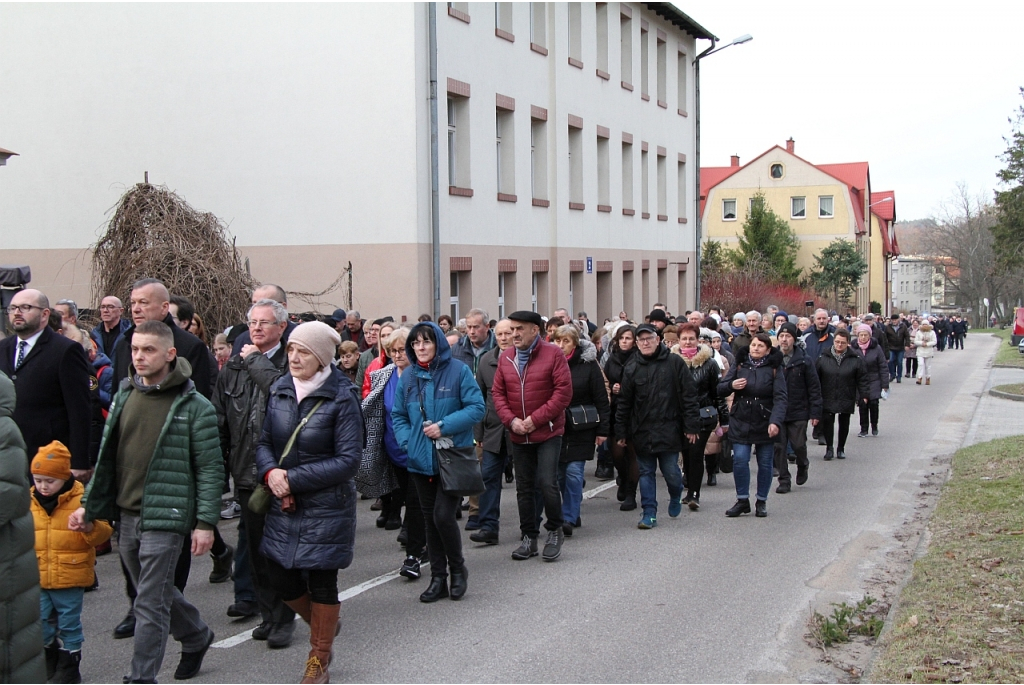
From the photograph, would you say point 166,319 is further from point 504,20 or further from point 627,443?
point 504,20

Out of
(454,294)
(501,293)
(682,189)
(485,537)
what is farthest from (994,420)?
(682,189)

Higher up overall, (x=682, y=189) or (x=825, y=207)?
(x=825, y=207)

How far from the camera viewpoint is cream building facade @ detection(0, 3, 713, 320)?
19312mm

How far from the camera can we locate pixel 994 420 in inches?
800

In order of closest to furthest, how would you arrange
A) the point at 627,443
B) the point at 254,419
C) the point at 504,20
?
the point at 254,419 < the point at 627,443 < the point at 504,20

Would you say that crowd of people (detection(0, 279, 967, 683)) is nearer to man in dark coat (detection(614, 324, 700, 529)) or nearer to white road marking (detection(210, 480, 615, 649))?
man in dark coat (detection(614, 324, 700, 529))

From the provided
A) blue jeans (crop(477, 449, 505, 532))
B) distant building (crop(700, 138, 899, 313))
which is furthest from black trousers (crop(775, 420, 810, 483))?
distant building (crop(700, 138, 899, 313))

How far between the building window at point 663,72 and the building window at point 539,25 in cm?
1026

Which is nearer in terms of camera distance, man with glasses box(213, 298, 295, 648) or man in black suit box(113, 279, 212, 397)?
man with glasses box(213, 298, 295, 648)

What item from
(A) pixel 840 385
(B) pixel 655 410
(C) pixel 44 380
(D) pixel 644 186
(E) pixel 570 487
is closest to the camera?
(C) pixel 44 380

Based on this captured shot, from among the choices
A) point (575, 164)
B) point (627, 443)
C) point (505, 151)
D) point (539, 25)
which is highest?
point (539, 25)

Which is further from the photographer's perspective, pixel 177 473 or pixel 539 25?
pixel 539 25

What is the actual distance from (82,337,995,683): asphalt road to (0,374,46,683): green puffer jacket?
1636 mm

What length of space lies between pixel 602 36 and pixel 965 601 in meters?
24.4
